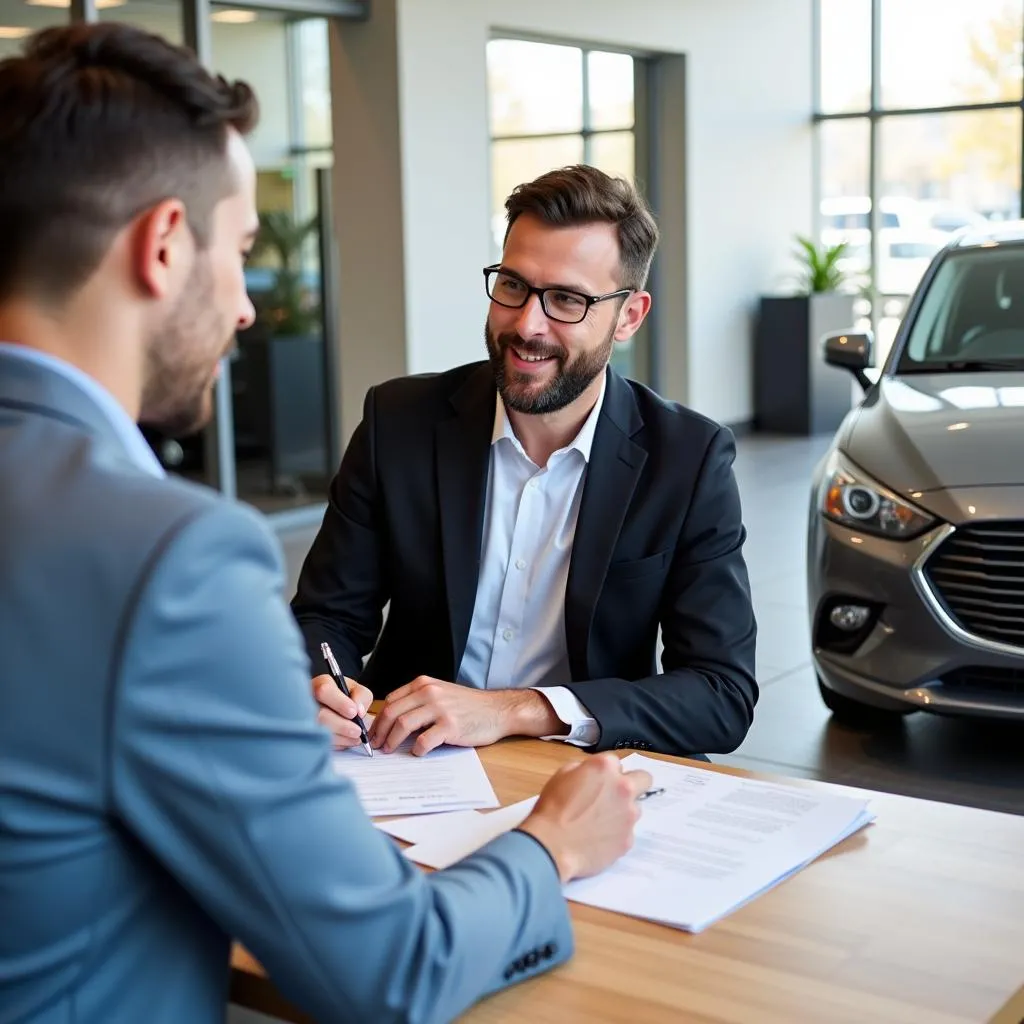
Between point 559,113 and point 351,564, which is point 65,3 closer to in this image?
point 559,113

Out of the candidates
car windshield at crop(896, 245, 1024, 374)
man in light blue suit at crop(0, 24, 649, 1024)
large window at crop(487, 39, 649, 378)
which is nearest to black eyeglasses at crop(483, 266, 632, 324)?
man in light blue suit at crop(0, 24, 649, 1024)

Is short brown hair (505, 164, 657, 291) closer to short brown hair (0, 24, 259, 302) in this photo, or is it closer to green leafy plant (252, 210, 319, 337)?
short brown hair (0, 24, 259, 302)

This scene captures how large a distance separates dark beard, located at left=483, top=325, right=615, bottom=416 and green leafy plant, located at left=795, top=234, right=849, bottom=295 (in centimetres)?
1007

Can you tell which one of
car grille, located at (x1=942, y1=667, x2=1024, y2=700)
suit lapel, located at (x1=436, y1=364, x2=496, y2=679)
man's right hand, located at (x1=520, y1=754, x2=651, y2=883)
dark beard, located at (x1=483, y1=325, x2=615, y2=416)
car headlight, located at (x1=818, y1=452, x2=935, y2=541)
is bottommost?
car grille, located at (x1=942, y1=667, x2=1024, y2=700)

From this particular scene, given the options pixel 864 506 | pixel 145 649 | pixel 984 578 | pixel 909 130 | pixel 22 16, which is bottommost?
pixel 984 578

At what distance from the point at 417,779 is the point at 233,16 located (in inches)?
271

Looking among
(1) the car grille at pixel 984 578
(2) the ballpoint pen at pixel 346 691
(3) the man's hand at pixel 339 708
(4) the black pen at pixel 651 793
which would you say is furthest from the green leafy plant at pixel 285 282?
(4) the black pen at pixel 651 793

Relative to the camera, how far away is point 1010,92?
41.2 feet

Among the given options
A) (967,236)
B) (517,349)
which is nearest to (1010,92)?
(967,236)

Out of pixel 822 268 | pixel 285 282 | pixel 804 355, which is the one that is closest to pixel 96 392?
pixel 285 282

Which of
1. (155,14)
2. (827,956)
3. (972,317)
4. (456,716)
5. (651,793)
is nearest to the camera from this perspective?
(827,956)

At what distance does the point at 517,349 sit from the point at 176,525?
1.65m

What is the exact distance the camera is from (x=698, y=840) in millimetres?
1712

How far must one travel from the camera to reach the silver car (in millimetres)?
3971
